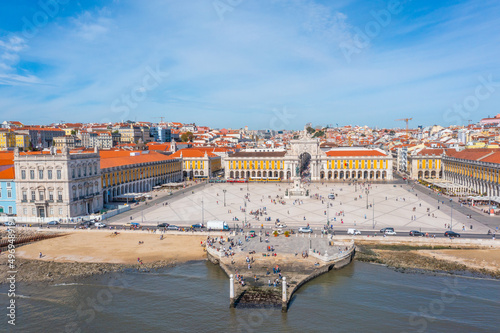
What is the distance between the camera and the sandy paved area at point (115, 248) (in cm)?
3406

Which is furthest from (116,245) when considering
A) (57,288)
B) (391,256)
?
(391,256)

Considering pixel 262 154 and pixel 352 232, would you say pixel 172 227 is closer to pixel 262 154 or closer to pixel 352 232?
pixel 352 232

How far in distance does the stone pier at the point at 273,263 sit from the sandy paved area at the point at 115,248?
3298 millimetres

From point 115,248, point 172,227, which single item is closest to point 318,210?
point 172,227

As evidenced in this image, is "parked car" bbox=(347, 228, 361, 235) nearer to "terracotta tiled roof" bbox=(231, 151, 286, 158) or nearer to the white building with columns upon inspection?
the white building with columns

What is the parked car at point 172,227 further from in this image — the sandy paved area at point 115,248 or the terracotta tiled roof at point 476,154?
the terracotta tiled roof at point 476,154

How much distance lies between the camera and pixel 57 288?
28.2 meters

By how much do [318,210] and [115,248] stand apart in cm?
2838

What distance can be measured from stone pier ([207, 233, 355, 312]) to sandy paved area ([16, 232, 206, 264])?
330cm

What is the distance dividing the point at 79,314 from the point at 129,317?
350cm

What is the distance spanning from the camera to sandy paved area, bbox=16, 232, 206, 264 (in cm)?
3406

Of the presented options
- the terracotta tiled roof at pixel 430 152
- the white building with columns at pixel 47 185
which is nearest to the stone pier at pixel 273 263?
the white building with columns at pixel 47 185

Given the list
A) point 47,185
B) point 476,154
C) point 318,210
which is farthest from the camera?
point 476,154

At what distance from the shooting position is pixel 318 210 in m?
52.7
